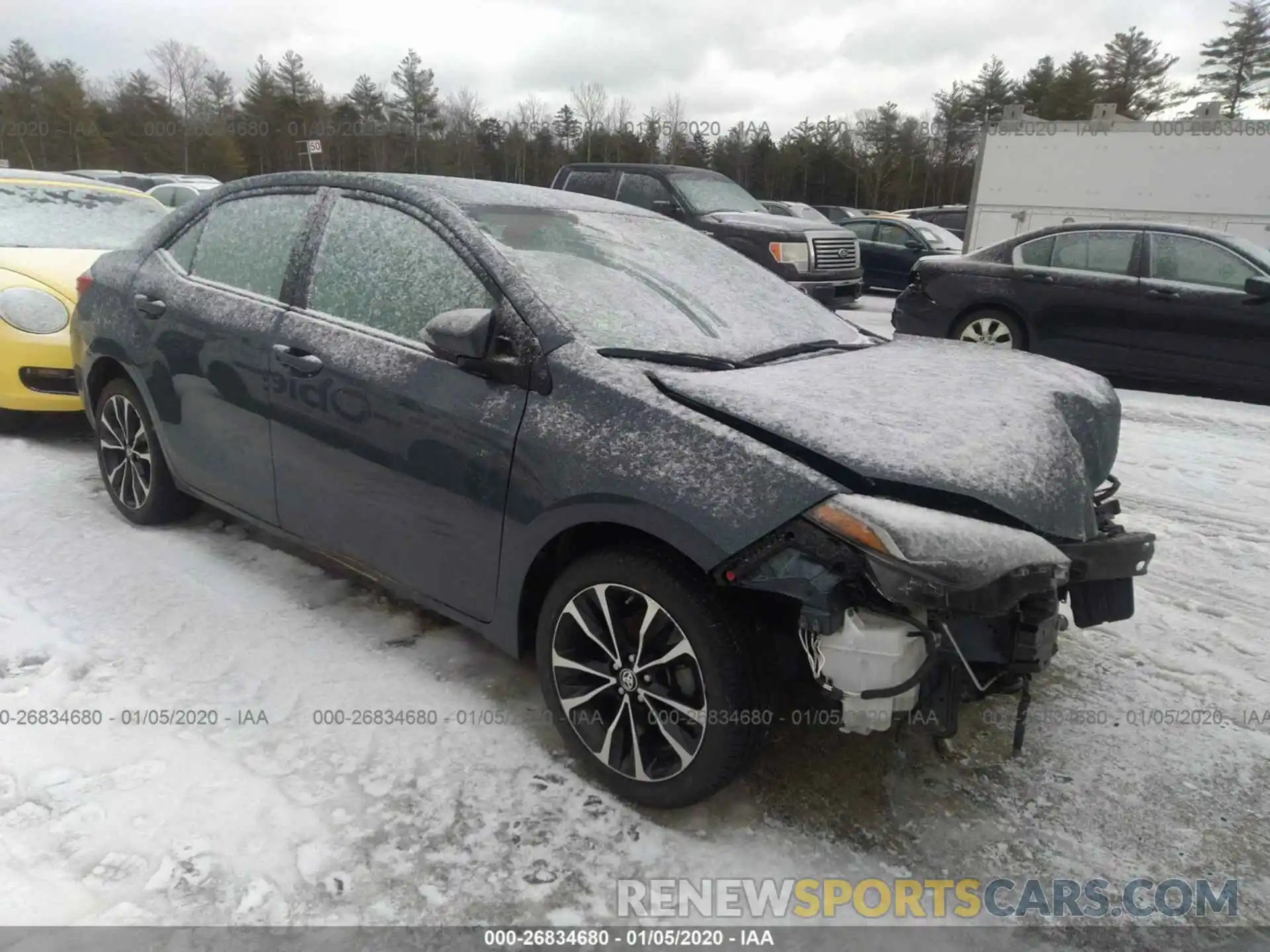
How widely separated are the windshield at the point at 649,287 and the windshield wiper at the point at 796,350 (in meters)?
0.03

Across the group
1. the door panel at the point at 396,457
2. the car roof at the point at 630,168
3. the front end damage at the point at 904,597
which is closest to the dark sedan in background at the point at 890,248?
the car roof at the point at 630,168

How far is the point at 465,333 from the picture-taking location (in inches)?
100

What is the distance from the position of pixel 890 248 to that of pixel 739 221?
16.9 ft

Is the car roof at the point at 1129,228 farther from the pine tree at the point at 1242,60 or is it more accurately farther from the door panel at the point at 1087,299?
the pine tree at the point at 1242,60

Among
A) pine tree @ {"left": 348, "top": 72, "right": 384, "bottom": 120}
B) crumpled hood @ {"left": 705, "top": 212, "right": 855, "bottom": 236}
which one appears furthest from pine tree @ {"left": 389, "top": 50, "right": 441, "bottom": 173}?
crumpled hood @ {"left": 705, "top": 212, "right": 855, "bottom": 236}

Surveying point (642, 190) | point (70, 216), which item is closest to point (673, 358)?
point (70, 216)

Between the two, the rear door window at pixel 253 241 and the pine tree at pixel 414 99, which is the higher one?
the pine tree at pixel 414 99

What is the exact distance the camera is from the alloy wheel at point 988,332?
7918 mm

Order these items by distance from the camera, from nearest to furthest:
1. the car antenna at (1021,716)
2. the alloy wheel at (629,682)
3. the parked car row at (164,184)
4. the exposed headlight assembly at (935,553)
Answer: the exposed headlight assembly at (935,553) → the alloy wheel at (629,682) → the car antenna at (1021,716) → the parked car row at (164,184)

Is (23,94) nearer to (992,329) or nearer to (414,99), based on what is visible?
(414,99)

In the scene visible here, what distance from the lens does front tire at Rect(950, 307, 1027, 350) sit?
785 cm

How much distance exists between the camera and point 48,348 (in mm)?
5055

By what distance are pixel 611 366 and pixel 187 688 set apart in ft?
5.80

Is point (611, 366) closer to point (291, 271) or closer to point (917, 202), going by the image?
point (291, 271)
